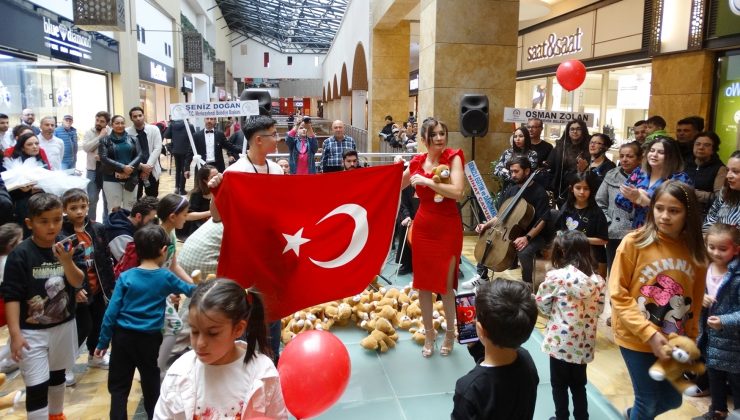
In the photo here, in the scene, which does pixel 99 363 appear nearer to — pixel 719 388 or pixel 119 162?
pixel 119 162

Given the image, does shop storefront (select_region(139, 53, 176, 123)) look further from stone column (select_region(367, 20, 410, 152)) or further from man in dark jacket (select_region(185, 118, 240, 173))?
man in dark jacket (select_region(185, 118, 240, 173))

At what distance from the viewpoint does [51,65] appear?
11383 mm

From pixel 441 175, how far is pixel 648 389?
1691mm

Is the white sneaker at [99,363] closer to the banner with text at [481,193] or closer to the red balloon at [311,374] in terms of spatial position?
the red balloon at [311,374]

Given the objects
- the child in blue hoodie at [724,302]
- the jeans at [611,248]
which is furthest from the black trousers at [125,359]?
the jeans at [611,248]

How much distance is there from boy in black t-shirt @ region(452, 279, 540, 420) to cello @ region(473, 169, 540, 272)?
330 centimetres

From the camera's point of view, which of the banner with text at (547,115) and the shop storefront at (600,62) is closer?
the banner with text at (547,115)

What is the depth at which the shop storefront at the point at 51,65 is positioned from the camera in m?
9.27

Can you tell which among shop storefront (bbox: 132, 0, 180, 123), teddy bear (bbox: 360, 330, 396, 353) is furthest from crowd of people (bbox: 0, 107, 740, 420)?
shop storefront (bbox: 132, 0, 180, 123)

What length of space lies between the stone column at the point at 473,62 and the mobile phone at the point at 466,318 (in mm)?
5285

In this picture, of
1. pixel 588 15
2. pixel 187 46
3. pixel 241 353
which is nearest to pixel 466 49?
pixel 588 15

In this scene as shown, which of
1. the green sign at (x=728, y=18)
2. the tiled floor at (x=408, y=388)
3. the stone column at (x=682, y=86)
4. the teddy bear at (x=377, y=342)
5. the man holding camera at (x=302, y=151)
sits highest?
the green sign at (x=728, y=18)

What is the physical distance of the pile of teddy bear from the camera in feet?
13.6

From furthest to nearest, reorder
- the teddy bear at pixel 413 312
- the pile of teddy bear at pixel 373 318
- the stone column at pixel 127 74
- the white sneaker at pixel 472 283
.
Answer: the stone column at pixel 127 74 < the white sneaker at pixel 472 283 < the teddy bear at pixel 413 312 < the pile of teddy bear at pixel 373 318
